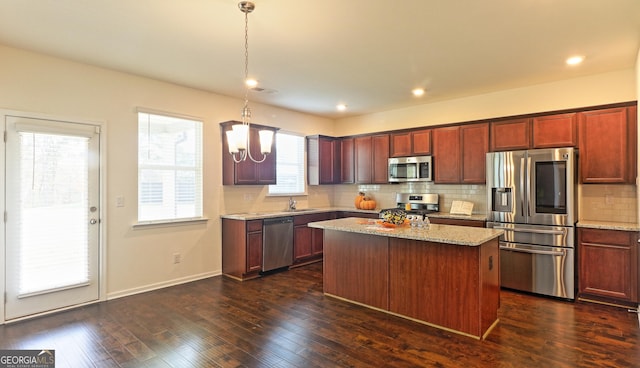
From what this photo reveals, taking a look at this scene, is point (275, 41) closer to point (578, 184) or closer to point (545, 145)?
point (545, 145)

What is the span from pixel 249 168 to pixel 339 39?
8.63 ft

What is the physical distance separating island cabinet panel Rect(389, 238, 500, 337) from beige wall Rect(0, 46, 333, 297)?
2.86m

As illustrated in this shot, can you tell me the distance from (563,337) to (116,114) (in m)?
5.19

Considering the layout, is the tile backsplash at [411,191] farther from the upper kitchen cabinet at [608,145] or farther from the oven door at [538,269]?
the oven door at [538,269]

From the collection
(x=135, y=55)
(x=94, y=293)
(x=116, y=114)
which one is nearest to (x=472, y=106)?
(x=135, y=55)

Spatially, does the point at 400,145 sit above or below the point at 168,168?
above

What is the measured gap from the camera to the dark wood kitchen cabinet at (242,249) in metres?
4.81

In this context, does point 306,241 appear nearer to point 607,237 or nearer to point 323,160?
point 323,160

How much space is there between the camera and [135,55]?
143 inches

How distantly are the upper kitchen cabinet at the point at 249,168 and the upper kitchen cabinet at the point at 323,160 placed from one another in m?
1.12

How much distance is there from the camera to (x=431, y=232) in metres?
3.28

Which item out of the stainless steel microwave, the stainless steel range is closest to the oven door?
the stainless steel range

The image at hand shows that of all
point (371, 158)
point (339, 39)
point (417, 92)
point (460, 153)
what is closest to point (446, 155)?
point (460, 153)

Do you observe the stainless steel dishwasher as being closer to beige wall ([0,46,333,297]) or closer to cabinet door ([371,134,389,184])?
beige wall ([0,46,333,297])
